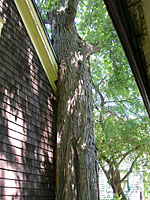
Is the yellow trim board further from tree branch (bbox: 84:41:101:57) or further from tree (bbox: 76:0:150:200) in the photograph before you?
tree (bbox: 76:0:150:200)

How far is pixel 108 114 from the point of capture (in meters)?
12.5

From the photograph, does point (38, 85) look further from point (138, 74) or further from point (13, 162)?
point (138, 74)

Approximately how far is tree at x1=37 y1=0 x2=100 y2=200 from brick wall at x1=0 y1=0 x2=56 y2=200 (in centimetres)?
29

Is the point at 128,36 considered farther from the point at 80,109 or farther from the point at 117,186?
the point at 117,186

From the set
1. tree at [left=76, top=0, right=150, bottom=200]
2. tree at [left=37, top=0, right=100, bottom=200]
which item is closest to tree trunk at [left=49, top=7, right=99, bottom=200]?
tree at [left=37, top=0, right=100, bottom=200]

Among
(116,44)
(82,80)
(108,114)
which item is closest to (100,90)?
(108,114)

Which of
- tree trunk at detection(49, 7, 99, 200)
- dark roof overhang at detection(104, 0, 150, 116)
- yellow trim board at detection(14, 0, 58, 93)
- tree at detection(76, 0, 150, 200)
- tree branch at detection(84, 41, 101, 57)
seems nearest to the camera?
dark roof overhang at detection(104, 0, 150, 116)

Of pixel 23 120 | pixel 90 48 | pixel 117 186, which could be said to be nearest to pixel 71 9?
pixel 90 48

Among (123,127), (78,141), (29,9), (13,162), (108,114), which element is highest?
(29,9)

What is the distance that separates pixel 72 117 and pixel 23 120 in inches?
46.5

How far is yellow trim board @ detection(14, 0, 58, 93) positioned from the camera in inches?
207

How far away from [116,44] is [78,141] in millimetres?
4190

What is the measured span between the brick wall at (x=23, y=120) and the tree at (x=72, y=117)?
29cm

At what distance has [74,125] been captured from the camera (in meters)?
5.19
